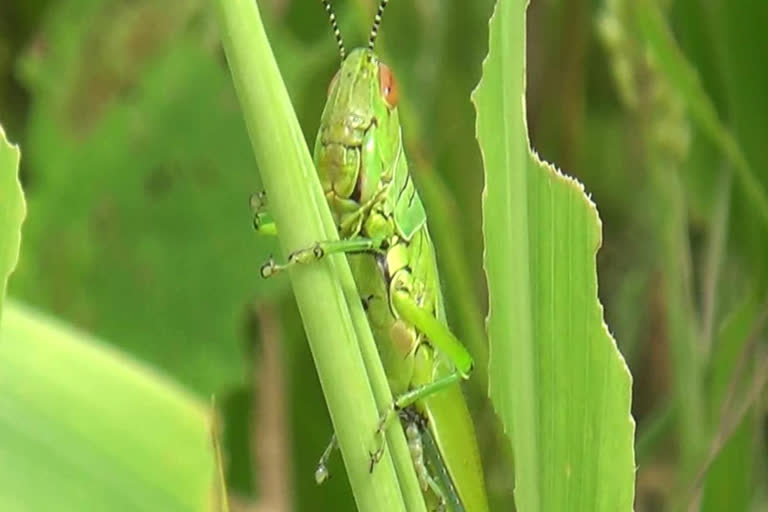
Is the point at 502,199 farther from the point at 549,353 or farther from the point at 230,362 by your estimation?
the point at 230,362

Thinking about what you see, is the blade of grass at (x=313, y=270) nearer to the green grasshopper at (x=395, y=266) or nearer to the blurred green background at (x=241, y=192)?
the green grasshopper at (x=395, y=266)

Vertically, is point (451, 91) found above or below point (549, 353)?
above

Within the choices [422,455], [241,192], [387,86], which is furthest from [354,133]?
[241,192]

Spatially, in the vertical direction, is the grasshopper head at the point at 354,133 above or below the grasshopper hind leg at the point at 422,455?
above

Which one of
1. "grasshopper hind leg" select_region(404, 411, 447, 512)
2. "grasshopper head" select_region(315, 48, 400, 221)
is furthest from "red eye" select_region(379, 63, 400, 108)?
"grasshopper hind leg" select_region(404, 411, 447, 512)

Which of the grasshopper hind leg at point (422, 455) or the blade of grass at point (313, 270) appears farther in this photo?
the grasshopper hind leg at point (422, 455)

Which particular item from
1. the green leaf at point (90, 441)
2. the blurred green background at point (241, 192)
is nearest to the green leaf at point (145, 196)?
the blurred green background at point (241, 192)

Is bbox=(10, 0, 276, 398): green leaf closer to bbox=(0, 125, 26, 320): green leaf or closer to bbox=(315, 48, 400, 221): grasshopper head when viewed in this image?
bbox=(315, 48, 400, 221): grasshopper head

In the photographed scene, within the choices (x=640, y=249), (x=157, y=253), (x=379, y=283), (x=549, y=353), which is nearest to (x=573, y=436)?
(x=549, y=353)
